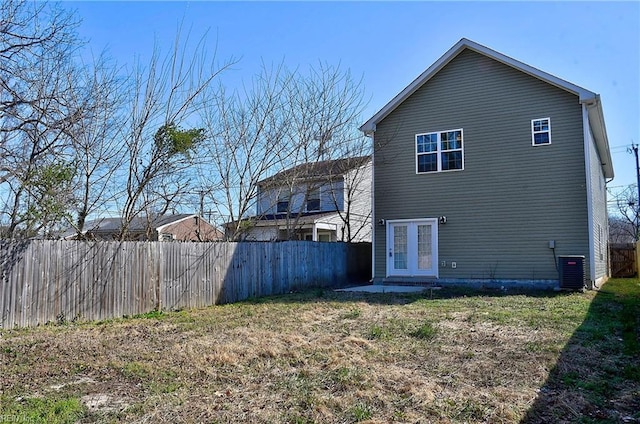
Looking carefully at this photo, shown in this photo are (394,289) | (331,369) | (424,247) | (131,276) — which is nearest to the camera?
(331,369)

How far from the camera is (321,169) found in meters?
16.5

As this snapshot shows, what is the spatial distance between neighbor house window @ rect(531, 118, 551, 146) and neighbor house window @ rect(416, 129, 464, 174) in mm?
1970

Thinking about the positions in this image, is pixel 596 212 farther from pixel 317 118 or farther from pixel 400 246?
pixel 317 118

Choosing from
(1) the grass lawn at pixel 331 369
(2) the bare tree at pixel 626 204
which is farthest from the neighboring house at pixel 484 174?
(2) the bare tree at pixel 626 204

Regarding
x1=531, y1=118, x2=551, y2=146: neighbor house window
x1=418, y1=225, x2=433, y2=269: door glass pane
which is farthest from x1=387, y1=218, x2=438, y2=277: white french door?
x1=531, y1=118, x2=551, y2=146: neighbor house window

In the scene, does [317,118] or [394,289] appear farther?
[317,118]

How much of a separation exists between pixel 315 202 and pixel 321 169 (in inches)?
218

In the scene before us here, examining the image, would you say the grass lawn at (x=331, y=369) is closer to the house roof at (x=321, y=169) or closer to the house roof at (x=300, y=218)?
the house roof at (x=321, y=169)

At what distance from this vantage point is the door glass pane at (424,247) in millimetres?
13859

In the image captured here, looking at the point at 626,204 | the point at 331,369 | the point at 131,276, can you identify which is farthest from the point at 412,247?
the point at 626,204

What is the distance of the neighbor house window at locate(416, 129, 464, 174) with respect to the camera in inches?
536

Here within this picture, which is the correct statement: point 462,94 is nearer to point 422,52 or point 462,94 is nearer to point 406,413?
point 422,52

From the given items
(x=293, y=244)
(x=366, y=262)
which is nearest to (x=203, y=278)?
(x=293, y=244)

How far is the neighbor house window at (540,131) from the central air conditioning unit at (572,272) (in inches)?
129
